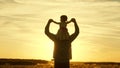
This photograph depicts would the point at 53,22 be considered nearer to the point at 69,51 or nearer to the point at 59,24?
the point at 59,24

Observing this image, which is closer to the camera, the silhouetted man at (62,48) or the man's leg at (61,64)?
the man's leg at (61,64)

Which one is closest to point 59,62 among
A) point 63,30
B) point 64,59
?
point 64,59

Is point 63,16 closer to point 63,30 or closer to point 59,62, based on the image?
point 63,30

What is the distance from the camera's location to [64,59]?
1355 centimetres

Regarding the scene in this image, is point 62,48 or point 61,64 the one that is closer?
point 61,64

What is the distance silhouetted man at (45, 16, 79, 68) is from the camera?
13.5 meters

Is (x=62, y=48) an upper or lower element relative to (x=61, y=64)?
upper

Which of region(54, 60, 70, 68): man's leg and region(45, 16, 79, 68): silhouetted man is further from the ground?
region(45, 16, 79, 68): silhouetted man

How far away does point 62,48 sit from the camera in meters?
13.6

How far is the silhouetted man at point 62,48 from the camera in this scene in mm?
13500

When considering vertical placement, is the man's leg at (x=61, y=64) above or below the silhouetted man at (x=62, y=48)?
below

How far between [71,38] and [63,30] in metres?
0.37

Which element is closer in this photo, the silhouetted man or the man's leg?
the man's leg

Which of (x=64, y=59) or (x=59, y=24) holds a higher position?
(x=59, y=24)
